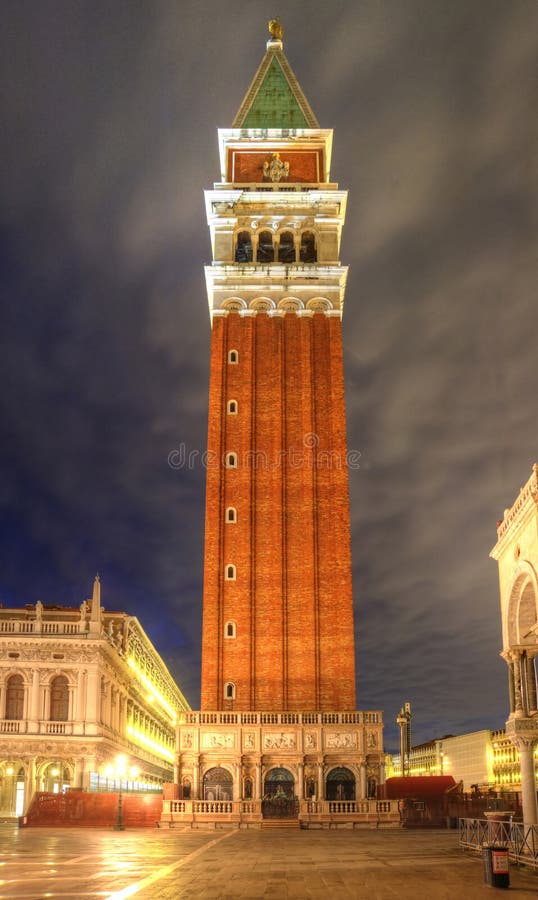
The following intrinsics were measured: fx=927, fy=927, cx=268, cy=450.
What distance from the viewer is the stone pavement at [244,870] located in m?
20.9

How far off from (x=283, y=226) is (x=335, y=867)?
6194 cm

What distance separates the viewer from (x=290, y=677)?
2532 inches

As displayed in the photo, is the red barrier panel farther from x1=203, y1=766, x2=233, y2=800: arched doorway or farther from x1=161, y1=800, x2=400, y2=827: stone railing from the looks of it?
x1=203, y1=766, x2=233, y2=800: arched doorway

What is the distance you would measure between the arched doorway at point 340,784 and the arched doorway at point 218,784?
20.2 ft

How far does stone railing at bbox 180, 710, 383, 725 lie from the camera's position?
5931 cm

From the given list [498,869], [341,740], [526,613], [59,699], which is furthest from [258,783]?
[498,869]

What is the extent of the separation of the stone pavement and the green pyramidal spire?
223 feet

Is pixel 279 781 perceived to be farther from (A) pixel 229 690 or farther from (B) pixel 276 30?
(B) pixel 276 30

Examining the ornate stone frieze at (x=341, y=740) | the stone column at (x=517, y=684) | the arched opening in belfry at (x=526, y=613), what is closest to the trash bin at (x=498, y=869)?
the stone column at (x=517, y=684)

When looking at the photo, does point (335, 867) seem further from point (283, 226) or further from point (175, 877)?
point (283, 226)

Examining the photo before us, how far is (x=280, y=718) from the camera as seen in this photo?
195ft

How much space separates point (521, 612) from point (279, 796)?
28562 millimetres

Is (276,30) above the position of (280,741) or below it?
above

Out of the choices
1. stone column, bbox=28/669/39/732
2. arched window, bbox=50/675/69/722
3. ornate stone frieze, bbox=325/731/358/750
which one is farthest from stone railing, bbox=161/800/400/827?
arched window, bbox=50/675/69/722
